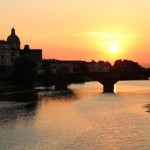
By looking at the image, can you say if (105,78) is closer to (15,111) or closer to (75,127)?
(15,111)

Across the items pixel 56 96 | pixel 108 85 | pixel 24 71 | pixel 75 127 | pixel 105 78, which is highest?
pixel 24 71

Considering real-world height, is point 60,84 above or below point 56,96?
above

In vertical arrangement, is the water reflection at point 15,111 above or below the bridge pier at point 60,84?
below

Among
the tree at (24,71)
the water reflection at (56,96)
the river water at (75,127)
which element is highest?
the tree at (24,71)

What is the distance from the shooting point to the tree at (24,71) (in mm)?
98088

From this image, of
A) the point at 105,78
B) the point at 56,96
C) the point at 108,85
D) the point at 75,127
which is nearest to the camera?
the point at 75,127

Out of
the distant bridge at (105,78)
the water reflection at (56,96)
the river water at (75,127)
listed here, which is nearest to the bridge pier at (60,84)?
the distant bridge at (105,78)

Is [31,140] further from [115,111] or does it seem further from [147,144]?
[115,111]

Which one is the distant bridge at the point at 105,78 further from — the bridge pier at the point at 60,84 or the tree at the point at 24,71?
the tree at the point at 24,71

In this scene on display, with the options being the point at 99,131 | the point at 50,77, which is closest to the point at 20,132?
the point at 99,131

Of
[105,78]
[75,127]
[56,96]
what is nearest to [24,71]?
[56,96]

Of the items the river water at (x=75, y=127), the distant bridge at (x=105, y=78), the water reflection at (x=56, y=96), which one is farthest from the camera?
the distant bridge at (x=105, y=78)

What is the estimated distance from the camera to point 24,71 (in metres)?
98.1

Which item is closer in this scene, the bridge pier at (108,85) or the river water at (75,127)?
the river water at (75,127)
